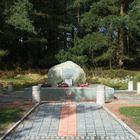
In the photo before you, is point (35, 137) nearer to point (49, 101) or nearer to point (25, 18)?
point (49, 101)

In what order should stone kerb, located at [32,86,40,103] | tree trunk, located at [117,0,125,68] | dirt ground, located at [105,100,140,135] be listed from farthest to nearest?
tree trunk, located at [117,0,125,68] → stone kerb, located at [32,86,40,103] → dirt ground, located at [105,100,140,135]

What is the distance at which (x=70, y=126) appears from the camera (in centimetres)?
1531

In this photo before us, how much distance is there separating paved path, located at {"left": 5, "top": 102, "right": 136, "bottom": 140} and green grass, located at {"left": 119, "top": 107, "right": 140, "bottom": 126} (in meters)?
0.70

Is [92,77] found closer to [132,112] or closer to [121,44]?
[121,44]

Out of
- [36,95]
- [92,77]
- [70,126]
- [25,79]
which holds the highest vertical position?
[92,77]

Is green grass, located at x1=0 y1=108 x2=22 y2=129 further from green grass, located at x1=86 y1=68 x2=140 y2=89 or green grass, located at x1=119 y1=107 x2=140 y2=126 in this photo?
green grass, located at x1=86 y1=68 x2=140 y2=89

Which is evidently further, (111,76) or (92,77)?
(111,76)

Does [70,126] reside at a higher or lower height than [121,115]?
lower

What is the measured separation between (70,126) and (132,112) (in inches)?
167

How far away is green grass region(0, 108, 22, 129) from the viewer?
15801 millimetres

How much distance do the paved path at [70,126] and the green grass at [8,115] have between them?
462mm

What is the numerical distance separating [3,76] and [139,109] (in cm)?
2568

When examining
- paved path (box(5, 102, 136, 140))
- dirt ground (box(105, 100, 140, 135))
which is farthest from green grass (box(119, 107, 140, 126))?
paved path (box(5, 102, 136, 140))

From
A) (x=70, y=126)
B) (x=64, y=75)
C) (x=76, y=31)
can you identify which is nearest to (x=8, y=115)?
(x=70, y=126)
